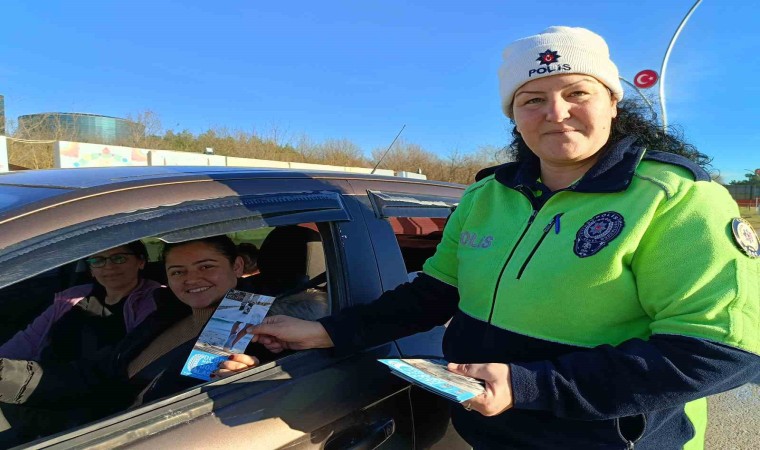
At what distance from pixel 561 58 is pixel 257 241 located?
141cm

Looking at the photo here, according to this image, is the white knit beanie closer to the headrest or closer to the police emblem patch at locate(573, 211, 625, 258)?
the police emblem patch at locate(573, 211, 625, 258)

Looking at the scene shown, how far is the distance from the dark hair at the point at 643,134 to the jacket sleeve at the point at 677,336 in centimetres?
35

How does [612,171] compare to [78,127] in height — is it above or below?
below

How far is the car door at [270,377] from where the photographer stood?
112cm

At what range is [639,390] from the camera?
1.08 meters

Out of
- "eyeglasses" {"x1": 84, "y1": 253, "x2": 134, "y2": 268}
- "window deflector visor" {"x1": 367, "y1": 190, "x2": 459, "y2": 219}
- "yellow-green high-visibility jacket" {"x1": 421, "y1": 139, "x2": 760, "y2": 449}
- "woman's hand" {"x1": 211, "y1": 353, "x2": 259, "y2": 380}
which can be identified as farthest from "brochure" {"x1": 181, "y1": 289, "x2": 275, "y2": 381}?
"eyeglasses" {"x1": 84, "y1": 253, "x2": 134, "y2": 268}

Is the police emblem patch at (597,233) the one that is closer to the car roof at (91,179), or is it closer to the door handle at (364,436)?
the door handle at (364,436)

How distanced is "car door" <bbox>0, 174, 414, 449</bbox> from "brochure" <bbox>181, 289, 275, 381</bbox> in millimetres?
170

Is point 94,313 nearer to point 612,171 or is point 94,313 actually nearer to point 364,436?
point 364,436

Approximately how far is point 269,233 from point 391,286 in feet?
2.17

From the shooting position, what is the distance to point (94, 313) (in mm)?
2316

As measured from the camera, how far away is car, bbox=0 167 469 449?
3.71 feet

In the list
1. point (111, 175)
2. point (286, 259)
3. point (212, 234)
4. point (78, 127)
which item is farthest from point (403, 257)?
point (78, 127)

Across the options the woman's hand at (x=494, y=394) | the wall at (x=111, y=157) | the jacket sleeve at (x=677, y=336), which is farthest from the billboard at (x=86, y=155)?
the jacket sleeve at (x=677, y=336)
